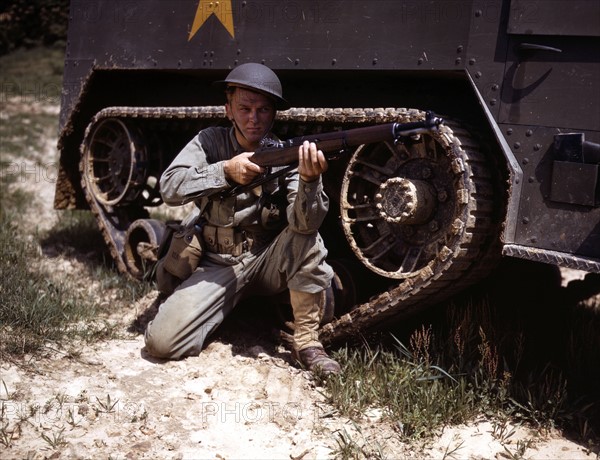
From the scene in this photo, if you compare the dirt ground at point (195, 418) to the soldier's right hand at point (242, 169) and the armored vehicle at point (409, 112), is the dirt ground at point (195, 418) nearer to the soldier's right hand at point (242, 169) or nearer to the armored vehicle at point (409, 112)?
the armored vehicle at point (409, 112)

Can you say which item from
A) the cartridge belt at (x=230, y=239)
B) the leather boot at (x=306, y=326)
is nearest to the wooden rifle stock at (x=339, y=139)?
the cartridge belt at (x=230, y=239)

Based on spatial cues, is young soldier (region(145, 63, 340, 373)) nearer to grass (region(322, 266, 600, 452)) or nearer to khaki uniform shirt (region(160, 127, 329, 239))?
khaki uniform shirt (region(160, 127, 329, 239))

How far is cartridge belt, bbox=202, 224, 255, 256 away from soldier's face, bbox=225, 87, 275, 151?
0.55 m

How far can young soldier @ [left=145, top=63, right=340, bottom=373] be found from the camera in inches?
165

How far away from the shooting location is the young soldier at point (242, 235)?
419 cm

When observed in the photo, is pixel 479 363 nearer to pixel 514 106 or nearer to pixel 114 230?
pixel 514 106

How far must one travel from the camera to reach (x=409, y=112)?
4.06m

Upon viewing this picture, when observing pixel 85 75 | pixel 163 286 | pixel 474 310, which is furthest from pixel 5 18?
pixel 474 310

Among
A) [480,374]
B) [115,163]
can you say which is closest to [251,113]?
[480,374]

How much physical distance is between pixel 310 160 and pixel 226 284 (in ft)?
3.74

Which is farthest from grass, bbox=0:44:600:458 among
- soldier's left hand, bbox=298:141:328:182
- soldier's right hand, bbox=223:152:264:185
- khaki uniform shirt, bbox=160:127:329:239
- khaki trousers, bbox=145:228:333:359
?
soldier's right hand, bbox=223:152:264:185

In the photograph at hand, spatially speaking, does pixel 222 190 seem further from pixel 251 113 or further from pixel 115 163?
pixel 115 163

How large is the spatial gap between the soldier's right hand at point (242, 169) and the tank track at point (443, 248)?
1.90ft

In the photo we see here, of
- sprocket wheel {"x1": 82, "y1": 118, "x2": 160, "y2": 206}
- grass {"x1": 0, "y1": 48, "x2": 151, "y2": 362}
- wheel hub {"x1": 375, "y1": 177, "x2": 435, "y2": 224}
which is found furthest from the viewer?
sprocket wheel {"x1": 82, "y1": 118, "x2": 160, "y2": 206}
